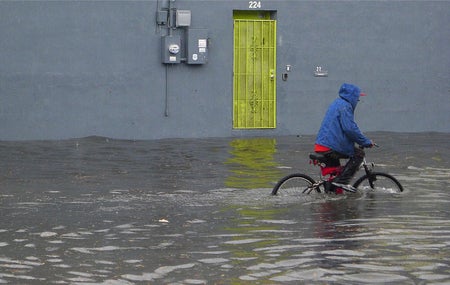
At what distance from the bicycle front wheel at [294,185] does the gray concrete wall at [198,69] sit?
32.0 feet

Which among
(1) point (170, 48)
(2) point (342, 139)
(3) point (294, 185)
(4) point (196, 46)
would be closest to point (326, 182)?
(3) point (294, 185)

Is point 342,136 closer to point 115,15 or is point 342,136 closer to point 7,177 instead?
point 7,177

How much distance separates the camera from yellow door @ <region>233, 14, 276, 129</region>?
24.5 metres

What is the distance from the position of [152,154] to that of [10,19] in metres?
4.37

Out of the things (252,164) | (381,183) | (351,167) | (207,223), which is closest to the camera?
(207,223)

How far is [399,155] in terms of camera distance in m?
20.7

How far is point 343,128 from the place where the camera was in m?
14.2

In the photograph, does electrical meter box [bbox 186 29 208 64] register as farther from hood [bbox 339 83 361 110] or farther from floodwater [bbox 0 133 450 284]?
Result: hood [bbox 339 83 361 110]

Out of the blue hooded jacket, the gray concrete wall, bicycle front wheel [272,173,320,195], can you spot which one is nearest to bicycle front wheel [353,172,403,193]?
the blue hooded jacket

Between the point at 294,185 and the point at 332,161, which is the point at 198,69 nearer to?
the point at 332,161

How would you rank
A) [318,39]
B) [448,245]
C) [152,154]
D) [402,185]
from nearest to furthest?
[448,245], [402,185], [152,154], [318,39]

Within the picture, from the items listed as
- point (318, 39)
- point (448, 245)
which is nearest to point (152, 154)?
point (318, 39)

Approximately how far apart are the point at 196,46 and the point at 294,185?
32.8 feet

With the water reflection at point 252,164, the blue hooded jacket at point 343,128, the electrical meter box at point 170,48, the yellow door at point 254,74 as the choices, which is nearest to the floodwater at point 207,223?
the water reflection at point 252,164
